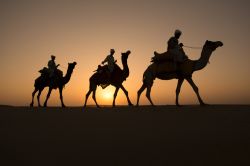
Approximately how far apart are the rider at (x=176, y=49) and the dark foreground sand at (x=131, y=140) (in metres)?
3.62

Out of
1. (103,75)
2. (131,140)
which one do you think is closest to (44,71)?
(103,75)

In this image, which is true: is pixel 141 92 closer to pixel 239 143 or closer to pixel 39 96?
pixel 39 96

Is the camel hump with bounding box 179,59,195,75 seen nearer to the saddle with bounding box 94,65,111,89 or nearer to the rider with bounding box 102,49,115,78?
the rider with bounding box 102,49,115,78

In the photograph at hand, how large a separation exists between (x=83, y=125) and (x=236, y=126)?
12.9ft

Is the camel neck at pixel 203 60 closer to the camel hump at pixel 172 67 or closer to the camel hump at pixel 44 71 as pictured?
the camel hump at pixel 172 67

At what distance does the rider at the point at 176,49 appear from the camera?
17328mm

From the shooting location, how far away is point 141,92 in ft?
65.3

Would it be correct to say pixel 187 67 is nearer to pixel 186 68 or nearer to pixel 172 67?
pixel 186 68

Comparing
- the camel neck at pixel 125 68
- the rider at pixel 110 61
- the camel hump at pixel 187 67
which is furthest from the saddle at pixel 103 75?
the camel hump at pixel 187 67

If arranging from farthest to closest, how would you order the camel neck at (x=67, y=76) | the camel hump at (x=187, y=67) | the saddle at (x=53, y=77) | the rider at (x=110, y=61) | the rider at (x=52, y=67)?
the camel neck at (x=67, y=76) → the saddle at (x=53, y=77) → the rider at (x=52, y=67) → the rider at (x=110, y=61) → the camel hump at (x=187, y=67)

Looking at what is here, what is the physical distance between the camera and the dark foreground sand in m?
9.00

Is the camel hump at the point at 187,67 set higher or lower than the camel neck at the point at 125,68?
lower

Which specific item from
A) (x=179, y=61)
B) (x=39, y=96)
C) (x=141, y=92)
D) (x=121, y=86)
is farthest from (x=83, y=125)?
(x=39, y=96)

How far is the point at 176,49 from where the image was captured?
17.3 metres
